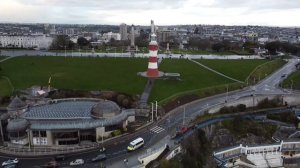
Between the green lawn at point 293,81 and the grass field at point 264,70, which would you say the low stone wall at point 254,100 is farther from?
the grass field at point 264,70

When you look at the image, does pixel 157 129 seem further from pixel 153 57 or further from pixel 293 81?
pixel 293 81

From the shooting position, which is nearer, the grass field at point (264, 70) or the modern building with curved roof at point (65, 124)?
→ the modern building with curved roof at point (65, 124)

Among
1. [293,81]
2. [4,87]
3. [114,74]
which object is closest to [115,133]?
[4,87]

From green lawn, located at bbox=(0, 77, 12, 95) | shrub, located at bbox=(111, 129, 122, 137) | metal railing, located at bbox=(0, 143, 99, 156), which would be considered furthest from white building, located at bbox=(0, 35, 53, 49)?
shrub, located at bbox=(111, 129, 122, 137)

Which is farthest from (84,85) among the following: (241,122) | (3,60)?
(3,60)

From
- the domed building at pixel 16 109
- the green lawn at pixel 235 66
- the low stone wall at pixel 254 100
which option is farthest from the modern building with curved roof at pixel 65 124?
the green lawn at pixel 235 66

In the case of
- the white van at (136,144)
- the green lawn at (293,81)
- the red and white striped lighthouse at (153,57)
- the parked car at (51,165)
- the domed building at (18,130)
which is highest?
the red and white striped lighthouse at (153,57)
